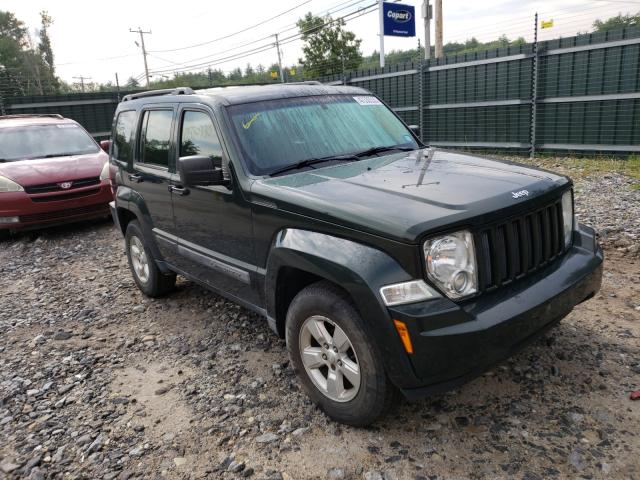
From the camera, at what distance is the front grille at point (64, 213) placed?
7.62 meters

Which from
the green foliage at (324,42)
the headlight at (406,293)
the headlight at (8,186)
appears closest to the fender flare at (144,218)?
the headlight at (406,293)

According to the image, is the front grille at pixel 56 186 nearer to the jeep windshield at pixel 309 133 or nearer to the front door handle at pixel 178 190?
the front door handle at pixel 178 190

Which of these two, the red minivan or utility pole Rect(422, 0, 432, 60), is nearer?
the red minivan

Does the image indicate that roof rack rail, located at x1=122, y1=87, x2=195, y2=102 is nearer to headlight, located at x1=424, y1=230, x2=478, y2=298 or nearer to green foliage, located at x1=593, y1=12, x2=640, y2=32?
headlight, located at x1=424, y1=230, x2=478, y2=298

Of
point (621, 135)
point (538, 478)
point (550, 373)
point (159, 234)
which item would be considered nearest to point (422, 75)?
point (621, 135)

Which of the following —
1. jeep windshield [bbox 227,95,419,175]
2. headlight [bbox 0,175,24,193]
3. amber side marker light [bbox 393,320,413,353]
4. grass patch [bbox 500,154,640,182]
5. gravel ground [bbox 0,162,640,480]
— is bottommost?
gravel ground [bbox 0,162,640,480]

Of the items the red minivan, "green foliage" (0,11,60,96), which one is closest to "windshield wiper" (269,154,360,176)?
the red minivan

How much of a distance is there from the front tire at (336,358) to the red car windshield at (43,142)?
7.27 meters

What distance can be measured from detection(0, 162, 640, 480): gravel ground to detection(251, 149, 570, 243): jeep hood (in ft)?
3.86

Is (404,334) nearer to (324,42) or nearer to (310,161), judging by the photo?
(310,161)

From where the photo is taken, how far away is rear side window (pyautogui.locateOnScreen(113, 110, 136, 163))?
192 inches

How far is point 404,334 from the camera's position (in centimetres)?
231

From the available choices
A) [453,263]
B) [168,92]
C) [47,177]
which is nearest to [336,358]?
[453,263]

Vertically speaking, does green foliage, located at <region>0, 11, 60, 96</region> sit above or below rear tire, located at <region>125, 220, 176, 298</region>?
above
